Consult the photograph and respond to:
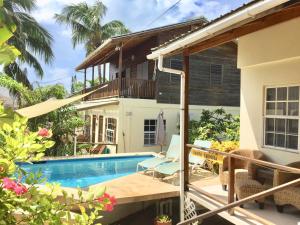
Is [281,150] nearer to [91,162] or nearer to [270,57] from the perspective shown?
[270,57]

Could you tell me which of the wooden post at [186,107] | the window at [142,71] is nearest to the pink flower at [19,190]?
the wooden post at [186,107]

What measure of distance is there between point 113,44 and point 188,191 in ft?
40.8

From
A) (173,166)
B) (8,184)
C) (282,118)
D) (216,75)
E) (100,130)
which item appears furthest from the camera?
(100,130)

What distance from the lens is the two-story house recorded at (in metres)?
20.5

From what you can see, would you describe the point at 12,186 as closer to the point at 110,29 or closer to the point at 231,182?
the point at 231,182

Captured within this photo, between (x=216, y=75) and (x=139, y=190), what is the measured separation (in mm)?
15404

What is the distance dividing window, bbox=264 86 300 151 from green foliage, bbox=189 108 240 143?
7185mm

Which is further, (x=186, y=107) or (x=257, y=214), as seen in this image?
(x=186, y=107)

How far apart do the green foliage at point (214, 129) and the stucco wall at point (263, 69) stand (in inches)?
262

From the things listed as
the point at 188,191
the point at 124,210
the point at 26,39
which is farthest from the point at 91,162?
the point at 26,39

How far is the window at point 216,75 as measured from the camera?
23.4 m

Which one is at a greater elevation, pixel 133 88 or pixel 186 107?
pixel 133 88

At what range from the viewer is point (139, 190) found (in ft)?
31.9

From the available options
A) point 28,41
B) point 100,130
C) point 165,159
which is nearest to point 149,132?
point 100,130
